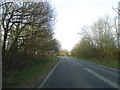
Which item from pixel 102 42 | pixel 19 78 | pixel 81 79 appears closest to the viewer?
pixel 19 78

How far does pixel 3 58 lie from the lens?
19359mm

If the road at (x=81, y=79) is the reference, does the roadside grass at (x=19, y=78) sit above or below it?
above

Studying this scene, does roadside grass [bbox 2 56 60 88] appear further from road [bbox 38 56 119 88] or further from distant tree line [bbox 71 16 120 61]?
distant tree line [bbox 71 16 120 61]

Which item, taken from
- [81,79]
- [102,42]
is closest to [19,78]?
[81,79]

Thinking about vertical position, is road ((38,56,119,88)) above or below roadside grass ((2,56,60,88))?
below

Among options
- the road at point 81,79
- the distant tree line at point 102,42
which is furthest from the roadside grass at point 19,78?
the distant tree line at point 102,42

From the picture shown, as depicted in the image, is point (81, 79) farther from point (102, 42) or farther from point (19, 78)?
point (102, 42)

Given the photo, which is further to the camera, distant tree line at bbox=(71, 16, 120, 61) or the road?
distant tree line at bbox=(71, 16, 120, 61)

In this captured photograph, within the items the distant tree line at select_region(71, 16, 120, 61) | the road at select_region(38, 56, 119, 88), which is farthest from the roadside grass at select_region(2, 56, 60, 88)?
the distant tree line at select_region(71, 16, 120, 61)

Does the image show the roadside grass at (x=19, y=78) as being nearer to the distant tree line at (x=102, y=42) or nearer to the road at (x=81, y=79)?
the road at (x=81, y=79)

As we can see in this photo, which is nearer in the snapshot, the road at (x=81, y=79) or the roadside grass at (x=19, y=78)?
the roadside grass at (x=19, y=78)

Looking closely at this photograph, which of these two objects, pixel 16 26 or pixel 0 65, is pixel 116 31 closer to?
pixel 16 26

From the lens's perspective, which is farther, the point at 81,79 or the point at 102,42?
the point at 102,42

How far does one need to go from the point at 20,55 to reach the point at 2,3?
8.43 metres
